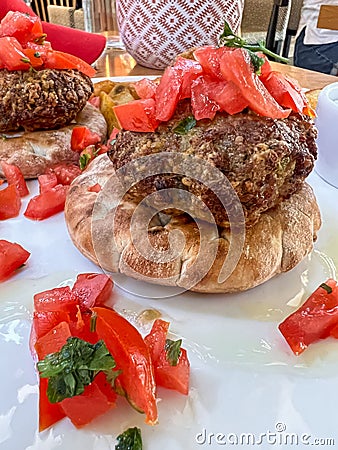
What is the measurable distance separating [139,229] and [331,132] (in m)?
1.18

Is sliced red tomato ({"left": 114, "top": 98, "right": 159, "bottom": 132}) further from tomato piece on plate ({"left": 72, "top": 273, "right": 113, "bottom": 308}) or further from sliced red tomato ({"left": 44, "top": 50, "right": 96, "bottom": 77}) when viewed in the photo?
sliced red tomato ({"left": 44, "top": 50, "right": 96, "bottom": 77})

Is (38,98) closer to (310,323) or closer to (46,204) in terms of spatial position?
(46,204)

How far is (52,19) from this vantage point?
7453mm

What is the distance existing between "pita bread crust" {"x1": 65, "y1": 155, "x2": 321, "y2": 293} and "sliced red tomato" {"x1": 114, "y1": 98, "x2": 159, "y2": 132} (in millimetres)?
240

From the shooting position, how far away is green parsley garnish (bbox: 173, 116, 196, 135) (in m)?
1.47

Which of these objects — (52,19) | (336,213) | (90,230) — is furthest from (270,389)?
(52,19)

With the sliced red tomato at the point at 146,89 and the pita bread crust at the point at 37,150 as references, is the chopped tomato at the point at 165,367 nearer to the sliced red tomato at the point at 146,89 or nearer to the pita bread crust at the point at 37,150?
the sliced red tomato at the point at 146,89

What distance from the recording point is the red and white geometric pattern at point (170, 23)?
3.07 meters

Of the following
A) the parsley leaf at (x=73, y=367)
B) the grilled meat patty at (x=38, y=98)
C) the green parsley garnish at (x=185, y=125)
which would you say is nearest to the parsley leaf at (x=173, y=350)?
the parsley leaf at (x=73, y=367)

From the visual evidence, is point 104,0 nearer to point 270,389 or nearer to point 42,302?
point 42,302

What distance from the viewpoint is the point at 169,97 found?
4.91ft

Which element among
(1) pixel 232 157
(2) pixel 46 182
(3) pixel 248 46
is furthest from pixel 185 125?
(2) pixel 46 182

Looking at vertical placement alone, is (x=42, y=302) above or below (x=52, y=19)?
above

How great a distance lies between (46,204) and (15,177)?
0.90 ft
